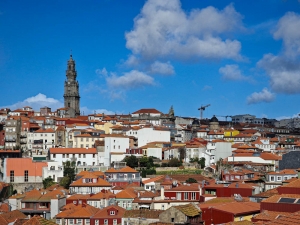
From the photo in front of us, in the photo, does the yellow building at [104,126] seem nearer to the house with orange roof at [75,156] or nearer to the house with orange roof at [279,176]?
the house with orange roof at [75,156]

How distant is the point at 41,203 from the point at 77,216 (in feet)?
26.3

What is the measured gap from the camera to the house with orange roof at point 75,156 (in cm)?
6781

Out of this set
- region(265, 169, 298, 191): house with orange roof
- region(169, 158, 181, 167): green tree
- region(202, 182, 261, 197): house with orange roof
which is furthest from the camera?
region(169, 158, 181, 167): green tree

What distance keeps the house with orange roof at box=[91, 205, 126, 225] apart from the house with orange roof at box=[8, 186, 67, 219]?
7004 mm

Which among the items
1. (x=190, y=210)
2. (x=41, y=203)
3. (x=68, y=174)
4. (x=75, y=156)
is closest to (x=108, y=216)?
(x=190, y=210)

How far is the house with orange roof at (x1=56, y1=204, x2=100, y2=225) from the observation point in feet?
138

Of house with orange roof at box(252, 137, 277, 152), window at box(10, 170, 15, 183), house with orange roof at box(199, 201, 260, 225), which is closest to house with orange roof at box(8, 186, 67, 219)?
window at box(10, 170, 15, 183)

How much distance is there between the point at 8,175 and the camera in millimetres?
63594

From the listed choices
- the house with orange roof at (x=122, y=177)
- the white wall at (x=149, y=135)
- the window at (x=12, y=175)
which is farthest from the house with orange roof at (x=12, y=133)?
the house with orange roof at (x=122, y=177)

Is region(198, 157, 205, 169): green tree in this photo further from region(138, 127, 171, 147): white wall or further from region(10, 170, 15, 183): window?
region(10, 170, 15, 183): window

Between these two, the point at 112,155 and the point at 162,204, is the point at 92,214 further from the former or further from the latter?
the point at 112,155

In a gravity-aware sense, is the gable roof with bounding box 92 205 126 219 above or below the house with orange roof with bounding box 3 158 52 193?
below

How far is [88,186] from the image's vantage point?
53875mm

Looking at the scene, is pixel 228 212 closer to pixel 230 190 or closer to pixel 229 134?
pixel 230 190
